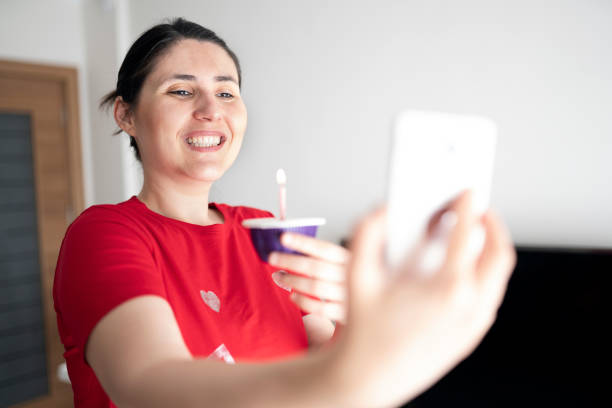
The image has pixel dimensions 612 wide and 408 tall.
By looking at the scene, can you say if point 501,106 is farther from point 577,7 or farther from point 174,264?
point 174,264

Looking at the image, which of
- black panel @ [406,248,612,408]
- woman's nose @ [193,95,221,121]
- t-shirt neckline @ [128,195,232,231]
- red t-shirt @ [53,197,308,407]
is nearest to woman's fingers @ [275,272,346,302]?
red t-shirt @ [53,197,308,407]

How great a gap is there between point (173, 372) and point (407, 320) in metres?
0.22

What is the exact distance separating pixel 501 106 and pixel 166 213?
1555mm

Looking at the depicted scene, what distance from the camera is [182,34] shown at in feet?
3.09

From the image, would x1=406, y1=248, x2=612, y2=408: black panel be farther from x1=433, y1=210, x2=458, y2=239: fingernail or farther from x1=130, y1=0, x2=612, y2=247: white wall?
x1=433, y1=210, x2=458, y2=239: fingernail

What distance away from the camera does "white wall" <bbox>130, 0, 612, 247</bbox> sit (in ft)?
5.82

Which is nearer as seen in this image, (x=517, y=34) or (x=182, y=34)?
(x=182, y=34)

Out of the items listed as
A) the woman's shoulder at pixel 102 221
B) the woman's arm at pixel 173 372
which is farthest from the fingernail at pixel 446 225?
the woman's shoulder at pixel 102 221

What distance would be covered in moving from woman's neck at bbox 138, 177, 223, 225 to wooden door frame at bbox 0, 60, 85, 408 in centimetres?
254

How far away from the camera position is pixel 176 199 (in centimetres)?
95

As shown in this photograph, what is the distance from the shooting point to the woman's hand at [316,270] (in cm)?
64

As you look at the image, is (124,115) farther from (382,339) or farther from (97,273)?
(382,339)

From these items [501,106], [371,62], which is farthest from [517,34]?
[371,62]

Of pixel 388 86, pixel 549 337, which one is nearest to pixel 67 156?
pixel 388 86
